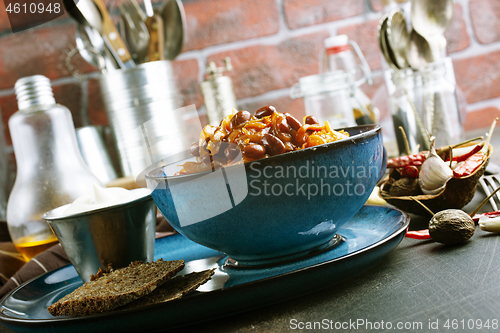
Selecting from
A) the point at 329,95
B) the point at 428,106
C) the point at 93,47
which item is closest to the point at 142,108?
the point at 93,47

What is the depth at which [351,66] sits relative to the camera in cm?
147

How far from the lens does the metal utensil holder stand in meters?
1.24

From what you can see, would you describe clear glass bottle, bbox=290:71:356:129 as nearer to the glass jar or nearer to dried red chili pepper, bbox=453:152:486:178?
the glass jar

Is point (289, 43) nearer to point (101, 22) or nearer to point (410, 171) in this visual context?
point (101, 22)

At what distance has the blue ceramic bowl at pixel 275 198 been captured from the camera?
44cm

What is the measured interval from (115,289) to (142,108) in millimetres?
905

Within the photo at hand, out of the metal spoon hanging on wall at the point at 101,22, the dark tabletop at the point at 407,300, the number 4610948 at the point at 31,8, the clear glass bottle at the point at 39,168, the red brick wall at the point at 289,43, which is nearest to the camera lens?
the dark tabletop at the point at 407,300

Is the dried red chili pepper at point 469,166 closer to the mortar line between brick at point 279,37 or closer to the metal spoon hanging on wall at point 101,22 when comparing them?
the metal spoon hanging on wall at point 101,22

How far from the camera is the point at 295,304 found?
0.41m

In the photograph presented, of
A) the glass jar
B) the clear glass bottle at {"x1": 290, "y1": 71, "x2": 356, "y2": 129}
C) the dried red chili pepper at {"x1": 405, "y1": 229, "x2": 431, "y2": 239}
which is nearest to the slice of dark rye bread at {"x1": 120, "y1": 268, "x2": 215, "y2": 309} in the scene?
the dried red chili pepper at {"x1": 405, "y1": 229, "x2": 431, "y2": 239}

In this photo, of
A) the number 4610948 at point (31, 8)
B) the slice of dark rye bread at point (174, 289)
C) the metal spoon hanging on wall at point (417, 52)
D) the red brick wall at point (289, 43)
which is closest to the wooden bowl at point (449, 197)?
the slice of dark rye bread at point (174, 289)

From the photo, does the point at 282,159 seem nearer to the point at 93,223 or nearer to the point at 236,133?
the point at 236,133

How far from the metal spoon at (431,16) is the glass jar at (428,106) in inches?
2.9

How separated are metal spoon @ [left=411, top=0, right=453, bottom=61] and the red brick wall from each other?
0.69 meters
